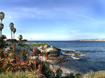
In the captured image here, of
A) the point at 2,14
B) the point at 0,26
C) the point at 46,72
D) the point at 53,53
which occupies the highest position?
the point at 2,14

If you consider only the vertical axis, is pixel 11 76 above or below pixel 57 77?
above

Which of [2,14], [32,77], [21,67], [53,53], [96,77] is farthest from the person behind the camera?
[2,14]

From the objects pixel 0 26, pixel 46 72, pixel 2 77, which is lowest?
pixel 46 72

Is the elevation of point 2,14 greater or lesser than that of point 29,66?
greater

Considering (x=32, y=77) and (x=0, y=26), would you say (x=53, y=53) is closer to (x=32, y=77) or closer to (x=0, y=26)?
(x=32, y=77)

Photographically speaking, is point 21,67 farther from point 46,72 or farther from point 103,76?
point 103,76

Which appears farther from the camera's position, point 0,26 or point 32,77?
point 0,26

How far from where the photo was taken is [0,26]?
4381 cm

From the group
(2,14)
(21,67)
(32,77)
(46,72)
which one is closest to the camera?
(32,77)

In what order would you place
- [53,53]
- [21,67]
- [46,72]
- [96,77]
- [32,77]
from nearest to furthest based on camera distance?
[32,77] < [96,77] < [21,67] < [46,72] < [53,53]

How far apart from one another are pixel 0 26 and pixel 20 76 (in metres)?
46.9

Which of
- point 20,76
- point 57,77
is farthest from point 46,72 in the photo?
point 20,76

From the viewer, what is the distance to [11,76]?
14.9 feet

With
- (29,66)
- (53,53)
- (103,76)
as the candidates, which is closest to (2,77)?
(29,66)
